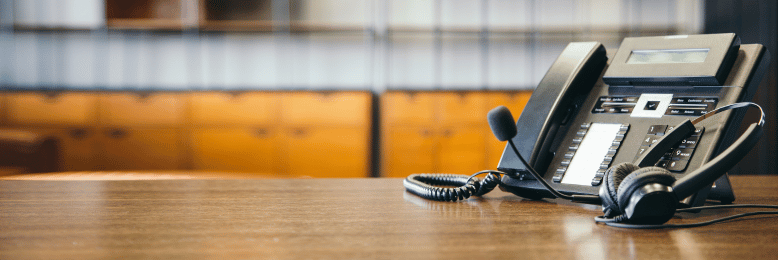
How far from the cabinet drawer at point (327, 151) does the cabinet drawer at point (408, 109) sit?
16 cm

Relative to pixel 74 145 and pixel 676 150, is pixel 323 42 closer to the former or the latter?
pixel 74 145

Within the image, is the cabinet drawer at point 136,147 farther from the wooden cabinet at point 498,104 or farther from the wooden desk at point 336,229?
the wooden desk at point 336,229

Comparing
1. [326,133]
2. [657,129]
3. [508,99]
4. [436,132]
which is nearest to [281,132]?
[326,133]

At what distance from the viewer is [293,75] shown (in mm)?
2977

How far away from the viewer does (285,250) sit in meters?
0.31

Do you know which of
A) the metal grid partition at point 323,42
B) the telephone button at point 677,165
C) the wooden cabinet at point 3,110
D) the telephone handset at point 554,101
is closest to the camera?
the telephone button at point 677,165

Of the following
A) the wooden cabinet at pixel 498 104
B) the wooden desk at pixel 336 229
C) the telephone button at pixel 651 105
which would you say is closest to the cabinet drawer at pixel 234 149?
the wooden cabinet at pixel 498 104

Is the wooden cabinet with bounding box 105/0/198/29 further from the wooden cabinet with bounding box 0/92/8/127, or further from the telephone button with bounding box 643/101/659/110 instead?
the telephone button with bounding box 643/101/659/110

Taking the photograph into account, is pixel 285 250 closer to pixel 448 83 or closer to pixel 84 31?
pixel 448 83

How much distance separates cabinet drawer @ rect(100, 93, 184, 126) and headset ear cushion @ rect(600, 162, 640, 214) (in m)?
2.51

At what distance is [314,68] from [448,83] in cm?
83

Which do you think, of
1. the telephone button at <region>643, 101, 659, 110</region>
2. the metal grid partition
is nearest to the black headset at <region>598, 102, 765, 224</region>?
the telephone button at <region>643, 101, 659, 110</region>

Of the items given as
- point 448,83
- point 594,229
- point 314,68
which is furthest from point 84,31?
point 594,229

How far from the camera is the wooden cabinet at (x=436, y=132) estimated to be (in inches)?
103
